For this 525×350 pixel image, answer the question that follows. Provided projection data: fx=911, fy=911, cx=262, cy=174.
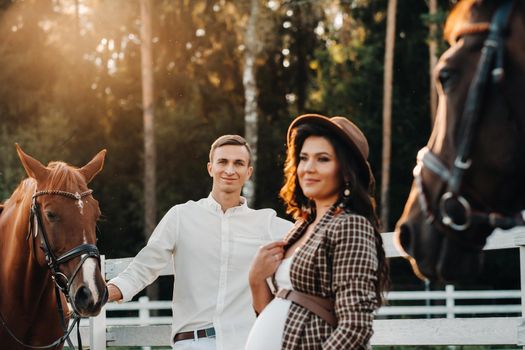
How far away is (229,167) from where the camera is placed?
16.6 ft

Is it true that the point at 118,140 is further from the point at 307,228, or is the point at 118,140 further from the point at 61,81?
the point at 307,228

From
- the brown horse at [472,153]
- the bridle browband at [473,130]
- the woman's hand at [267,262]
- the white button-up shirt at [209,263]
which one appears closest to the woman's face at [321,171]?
the woman's hand at [267,262]

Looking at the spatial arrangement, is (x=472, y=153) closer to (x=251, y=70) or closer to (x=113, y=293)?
(x=113, y=293)

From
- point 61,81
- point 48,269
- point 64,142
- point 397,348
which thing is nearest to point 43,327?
point 48,269

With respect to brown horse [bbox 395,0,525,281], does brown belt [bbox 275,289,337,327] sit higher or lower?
lower

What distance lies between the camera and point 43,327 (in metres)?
5.12

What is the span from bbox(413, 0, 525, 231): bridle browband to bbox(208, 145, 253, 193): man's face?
7.59 ft

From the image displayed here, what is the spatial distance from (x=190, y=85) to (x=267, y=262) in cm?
2237

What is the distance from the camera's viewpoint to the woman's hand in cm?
362

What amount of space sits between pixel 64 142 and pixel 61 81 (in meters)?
2.49

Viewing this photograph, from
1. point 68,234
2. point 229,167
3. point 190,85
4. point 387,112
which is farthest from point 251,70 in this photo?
point 68,234

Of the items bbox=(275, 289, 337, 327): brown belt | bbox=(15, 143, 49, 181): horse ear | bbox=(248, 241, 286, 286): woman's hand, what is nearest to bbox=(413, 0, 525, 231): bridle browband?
bbox=(275, 289, 337, 327): brown belt

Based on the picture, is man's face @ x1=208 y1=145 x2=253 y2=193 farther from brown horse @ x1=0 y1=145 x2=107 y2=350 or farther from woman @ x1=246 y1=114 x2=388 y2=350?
woman @ x1=246 y1=114 x2=388 y2=350

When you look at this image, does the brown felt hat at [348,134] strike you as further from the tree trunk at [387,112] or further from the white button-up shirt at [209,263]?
the tree trunk at [387,112]
